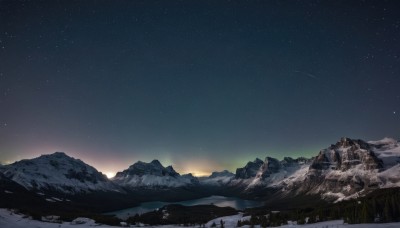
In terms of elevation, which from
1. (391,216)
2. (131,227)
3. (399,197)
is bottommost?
(131,227)

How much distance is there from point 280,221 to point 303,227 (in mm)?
60235

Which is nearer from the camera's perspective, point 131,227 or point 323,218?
point 131,227

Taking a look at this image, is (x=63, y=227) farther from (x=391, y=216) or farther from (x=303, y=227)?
(x=391, y=216)

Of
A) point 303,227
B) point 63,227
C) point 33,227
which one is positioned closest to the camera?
point 33,227

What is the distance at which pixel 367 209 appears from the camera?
160750 mm

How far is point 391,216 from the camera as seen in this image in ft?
516

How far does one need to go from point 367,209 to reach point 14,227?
16093 centimetres

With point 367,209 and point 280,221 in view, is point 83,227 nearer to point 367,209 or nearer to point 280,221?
point 280,221

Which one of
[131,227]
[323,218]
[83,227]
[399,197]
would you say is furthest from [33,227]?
[399,197]

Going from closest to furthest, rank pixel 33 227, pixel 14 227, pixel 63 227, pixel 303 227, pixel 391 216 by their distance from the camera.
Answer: pixel 14 227 < pixel 33 227 < pixel 63 227 < pixel 303 227 < pixel 391 216

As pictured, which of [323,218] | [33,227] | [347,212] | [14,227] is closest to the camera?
[14,227]

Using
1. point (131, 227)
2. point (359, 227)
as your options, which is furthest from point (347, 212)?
point (131, 227)

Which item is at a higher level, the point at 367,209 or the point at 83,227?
the point at 367,209

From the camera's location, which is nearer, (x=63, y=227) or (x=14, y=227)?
(x=14, y=227)
